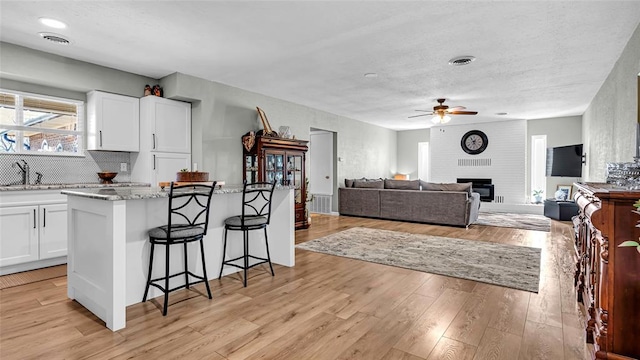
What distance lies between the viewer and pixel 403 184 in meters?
7.18

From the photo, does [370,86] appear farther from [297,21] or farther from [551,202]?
[551,202]

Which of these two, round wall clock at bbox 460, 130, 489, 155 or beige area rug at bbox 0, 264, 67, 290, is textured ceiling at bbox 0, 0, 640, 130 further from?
round wall clock at bbox 460, 130, 489, 155

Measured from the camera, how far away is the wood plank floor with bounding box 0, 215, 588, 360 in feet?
6.58

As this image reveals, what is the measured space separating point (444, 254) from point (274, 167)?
124 inches

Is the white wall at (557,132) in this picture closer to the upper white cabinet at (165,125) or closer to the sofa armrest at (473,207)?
the sofa armrest at (473,207)

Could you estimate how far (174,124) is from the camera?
5.02 m

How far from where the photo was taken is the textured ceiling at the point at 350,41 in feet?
9.35

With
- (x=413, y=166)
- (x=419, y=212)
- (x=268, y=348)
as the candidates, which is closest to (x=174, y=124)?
(x=268, y=348)

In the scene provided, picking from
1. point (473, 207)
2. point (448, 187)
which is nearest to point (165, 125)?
Answer: point (448, 187)

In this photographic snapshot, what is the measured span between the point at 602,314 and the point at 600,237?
402mm

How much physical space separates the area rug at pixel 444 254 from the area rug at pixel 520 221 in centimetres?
204

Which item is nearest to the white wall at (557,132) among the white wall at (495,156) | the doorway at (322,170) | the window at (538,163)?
the window at (538,163)

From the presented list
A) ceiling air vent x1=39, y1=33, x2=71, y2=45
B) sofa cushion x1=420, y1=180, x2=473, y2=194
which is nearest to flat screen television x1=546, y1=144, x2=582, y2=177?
sofa cushion x1=420, y1=180, x2=473, y2=194

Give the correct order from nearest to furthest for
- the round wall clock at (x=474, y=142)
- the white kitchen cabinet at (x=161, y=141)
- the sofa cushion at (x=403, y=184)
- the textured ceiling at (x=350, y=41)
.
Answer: the textured ceiling at (x=350, y=41) → the white kitchen cabinet at (x=161, y=141) → the sofa cushion at (x=403, y=184) → the round wall clock at (x=474, y=142)
